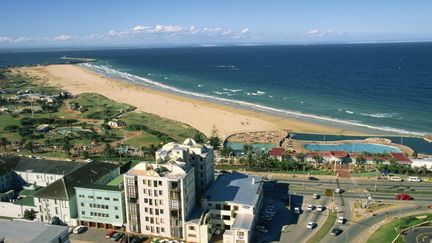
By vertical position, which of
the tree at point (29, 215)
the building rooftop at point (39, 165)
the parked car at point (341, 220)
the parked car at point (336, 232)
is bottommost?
the parked car at point (336, 232)

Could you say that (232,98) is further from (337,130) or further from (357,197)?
(357,197)

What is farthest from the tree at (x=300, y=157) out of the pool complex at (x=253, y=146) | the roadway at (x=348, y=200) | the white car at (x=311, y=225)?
the white car at (x=311, y=225)

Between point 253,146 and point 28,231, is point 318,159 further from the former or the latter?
point 28,231

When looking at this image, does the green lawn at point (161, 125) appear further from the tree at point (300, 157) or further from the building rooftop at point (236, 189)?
the building rooftop at point (236, 189)

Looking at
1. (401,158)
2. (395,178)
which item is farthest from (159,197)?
(401,158)

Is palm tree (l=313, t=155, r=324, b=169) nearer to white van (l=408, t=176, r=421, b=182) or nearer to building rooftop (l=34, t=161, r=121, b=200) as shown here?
white van (l=408, t=176, r=421, b=182)
